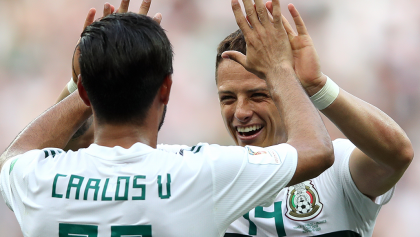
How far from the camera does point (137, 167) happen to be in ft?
5.68

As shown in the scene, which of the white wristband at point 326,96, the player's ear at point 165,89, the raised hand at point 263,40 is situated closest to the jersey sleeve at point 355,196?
the white wristband at point 326,96

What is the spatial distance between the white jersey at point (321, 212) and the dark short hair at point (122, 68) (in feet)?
3.83

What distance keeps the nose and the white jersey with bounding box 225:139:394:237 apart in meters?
0.68

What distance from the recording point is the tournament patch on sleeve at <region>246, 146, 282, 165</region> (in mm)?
1748

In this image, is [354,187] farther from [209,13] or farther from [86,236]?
[209,13]

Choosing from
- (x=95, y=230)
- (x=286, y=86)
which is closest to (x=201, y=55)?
(x=286, y=86)

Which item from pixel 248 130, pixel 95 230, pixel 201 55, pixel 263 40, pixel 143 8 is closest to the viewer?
pixel 95 230

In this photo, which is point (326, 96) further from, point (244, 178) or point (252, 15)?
point (244, 178)

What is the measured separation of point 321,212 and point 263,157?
996 millimetres

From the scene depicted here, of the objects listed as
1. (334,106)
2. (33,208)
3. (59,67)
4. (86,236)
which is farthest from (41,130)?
(59,67)

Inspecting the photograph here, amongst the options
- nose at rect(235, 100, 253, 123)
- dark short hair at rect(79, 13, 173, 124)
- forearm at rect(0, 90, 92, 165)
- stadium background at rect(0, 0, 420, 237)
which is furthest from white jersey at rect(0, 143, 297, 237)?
stadium background at rect(0, 0, 420, 237)

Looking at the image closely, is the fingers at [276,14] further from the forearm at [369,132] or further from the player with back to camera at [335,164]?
the forearm at [369,132]

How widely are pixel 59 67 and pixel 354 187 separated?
6411 millimetres

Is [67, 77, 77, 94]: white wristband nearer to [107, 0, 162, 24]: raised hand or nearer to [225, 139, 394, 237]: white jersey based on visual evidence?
[107, 0, 162, 24]: raised hand
